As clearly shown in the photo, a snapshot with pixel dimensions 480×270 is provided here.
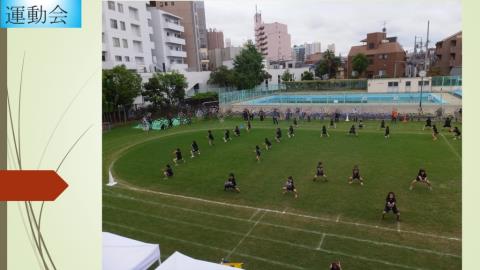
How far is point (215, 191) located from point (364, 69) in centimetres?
5414

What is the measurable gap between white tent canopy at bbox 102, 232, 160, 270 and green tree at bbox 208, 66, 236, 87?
47344 millimetres

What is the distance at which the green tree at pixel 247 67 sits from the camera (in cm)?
5475

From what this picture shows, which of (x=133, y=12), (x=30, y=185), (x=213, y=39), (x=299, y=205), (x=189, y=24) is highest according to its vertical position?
(x=213, y=39)

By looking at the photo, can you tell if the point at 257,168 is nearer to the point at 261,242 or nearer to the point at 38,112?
the point at 261,242

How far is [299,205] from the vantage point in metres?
13.2

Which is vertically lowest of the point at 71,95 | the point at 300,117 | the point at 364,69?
the point at 300,117

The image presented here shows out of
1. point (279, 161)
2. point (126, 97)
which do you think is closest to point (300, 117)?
point (279, 161)

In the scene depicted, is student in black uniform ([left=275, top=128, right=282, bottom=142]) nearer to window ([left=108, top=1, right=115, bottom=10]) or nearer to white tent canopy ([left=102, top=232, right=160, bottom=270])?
white tent canopy ([left=102, top=232, right=160, bottom=270])

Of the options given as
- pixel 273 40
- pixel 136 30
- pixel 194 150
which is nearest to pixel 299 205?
pixel 194 150

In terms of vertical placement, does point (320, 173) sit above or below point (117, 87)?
below

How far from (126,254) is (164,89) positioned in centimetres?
3262

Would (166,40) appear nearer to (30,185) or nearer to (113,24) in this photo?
(113,24)

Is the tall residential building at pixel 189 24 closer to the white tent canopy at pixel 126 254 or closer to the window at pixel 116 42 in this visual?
the window at pixel 116 42

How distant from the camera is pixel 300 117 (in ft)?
108
